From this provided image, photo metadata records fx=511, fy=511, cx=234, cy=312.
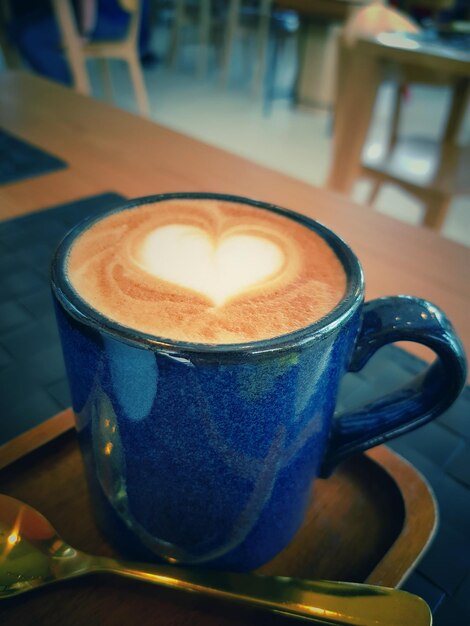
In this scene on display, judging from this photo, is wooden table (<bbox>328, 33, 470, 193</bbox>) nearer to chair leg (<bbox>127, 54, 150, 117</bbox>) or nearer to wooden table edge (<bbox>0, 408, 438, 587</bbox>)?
wooden table edge (<bbox>0, 408, 438, 587</bbox>)

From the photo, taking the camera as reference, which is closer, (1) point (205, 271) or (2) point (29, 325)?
(1) point (205, 271)

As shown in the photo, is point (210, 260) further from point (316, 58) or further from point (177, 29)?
point (177, 29)

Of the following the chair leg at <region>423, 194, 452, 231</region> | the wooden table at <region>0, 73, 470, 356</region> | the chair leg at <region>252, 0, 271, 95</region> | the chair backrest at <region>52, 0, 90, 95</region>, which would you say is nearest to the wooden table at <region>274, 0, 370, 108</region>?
the chair leg at <region>252, 0, 271, 95</region>

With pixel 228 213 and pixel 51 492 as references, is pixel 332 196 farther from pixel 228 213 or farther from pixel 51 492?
pixel 51 492

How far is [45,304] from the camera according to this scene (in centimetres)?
49

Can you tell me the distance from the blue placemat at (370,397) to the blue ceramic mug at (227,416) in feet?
0.29

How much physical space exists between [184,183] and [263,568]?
1.77 feet

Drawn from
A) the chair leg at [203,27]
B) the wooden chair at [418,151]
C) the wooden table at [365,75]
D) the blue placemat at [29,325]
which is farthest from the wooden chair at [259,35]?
the blue placemat at [29,325]

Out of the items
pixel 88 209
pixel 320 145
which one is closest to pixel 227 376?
pixel 88 209

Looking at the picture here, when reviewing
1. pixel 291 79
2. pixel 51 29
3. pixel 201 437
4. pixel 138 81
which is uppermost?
pixel 201 437

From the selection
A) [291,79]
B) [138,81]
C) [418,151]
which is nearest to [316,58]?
[291,79]

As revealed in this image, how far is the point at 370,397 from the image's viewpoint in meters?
0.42

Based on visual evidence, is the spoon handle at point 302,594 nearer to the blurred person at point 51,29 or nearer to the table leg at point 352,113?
the table leg at point 352,113

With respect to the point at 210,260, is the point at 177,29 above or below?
below
